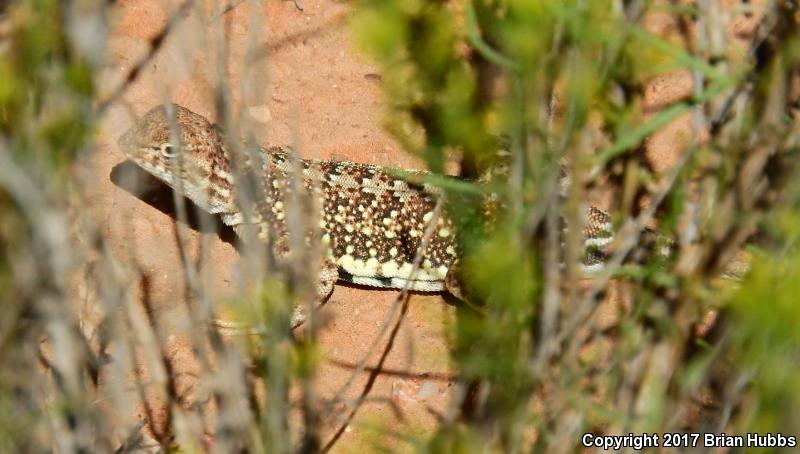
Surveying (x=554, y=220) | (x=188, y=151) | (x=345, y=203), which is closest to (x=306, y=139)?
(x=345, y=203)

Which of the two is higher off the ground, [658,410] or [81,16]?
[81,16]

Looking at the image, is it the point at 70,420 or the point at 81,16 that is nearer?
the point at 81,16

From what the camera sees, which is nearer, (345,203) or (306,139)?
(345,203)

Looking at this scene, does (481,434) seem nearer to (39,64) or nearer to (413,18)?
(413,18)

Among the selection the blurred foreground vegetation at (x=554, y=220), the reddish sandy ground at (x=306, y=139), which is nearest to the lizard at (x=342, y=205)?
the reddish sandy ground at (x=306, y=139)

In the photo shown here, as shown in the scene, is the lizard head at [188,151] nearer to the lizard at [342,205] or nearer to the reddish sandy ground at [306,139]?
the lizard at [342,205]

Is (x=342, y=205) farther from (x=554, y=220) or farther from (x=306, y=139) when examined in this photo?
(x=554, y=220)

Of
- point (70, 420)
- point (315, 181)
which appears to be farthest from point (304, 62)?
point (70, 420)

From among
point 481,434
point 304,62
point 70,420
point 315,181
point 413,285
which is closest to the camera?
point 481,434
